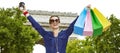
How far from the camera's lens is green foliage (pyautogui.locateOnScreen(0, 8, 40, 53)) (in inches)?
1059

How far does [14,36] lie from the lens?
2738cm

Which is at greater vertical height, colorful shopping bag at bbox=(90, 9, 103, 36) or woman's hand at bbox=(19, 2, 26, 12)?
woman's hand at bbox=(19, 2, 26, 12)

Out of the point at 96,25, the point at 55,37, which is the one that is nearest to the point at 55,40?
the point at 55,37

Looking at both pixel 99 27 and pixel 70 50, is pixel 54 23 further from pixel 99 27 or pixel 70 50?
pixel 70 50

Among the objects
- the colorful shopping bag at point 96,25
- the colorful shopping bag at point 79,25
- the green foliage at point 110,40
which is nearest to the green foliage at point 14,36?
the green foliage at point 110,40

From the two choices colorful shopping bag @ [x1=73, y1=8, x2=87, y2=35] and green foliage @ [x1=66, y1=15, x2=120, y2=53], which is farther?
green foliage @ [x1=66, y1=15, x2=120, y2=53]

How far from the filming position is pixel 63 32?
5418mm

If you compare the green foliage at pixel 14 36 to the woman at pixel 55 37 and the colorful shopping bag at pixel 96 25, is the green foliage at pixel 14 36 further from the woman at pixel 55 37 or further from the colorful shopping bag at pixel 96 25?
the woman at pixel 55 37

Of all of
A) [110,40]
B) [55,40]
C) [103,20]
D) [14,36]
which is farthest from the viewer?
[110,40]

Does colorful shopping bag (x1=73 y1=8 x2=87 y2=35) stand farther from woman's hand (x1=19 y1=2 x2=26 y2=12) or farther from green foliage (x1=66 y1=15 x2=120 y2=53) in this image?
green foliage (x1=66 y1=15 x2=120 y2=53)

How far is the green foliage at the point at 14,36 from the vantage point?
88.3 feet

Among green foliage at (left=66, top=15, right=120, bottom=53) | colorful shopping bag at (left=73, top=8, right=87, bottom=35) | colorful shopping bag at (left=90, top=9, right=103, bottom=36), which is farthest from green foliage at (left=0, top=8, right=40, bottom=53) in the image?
colorful shopping bag at (left=73, top=8, right=87, bottom=35)

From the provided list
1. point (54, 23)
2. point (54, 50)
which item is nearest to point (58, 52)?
point (54, 50)

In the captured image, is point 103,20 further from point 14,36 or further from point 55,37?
point 14,36
